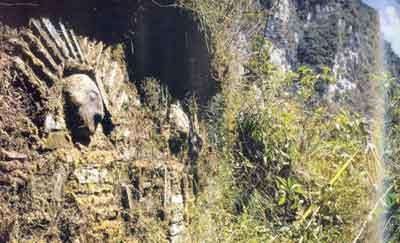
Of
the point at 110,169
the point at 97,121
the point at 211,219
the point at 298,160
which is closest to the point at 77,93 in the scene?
the point at 97,121

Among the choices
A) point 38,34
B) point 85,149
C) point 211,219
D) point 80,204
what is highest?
point 38,34

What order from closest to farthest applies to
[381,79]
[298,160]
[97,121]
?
[381,79] < [97,121] < [298,160]

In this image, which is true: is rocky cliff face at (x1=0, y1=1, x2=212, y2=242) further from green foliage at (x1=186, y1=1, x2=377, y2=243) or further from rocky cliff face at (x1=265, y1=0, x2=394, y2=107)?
rocky cliff face at (x1=265, y1=0, x2=394, y2=107)

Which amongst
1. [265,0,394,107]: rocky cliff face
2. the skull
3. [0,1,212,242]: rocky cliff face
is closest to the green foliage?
[0,1,212,242]: rocky cliff face

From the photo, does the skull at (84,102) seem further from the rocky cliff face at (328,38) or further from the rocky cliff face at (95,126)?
the rocky cliff face at (328,38)

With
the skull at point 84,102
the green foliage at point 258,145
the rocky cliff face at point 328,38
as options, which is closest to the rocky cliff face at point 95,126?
the skull at point 84,102

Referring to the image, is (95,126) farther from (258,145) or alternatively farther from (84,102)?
(258,145)

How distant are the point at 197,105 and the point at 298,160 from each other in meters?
0.93

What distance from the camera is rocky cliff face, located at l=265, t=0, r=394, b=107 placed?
9156mm

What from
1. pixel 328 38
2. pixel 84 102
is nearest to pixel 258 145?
pixel 84 102

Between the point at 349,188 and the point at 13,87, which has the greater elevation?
the point at 13,87

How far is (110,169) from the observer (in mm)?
2441

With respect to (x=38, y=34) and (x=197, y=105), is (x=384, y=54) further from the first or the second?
(x=197, y=105)

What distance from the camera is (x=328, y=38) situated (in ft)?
36.3
